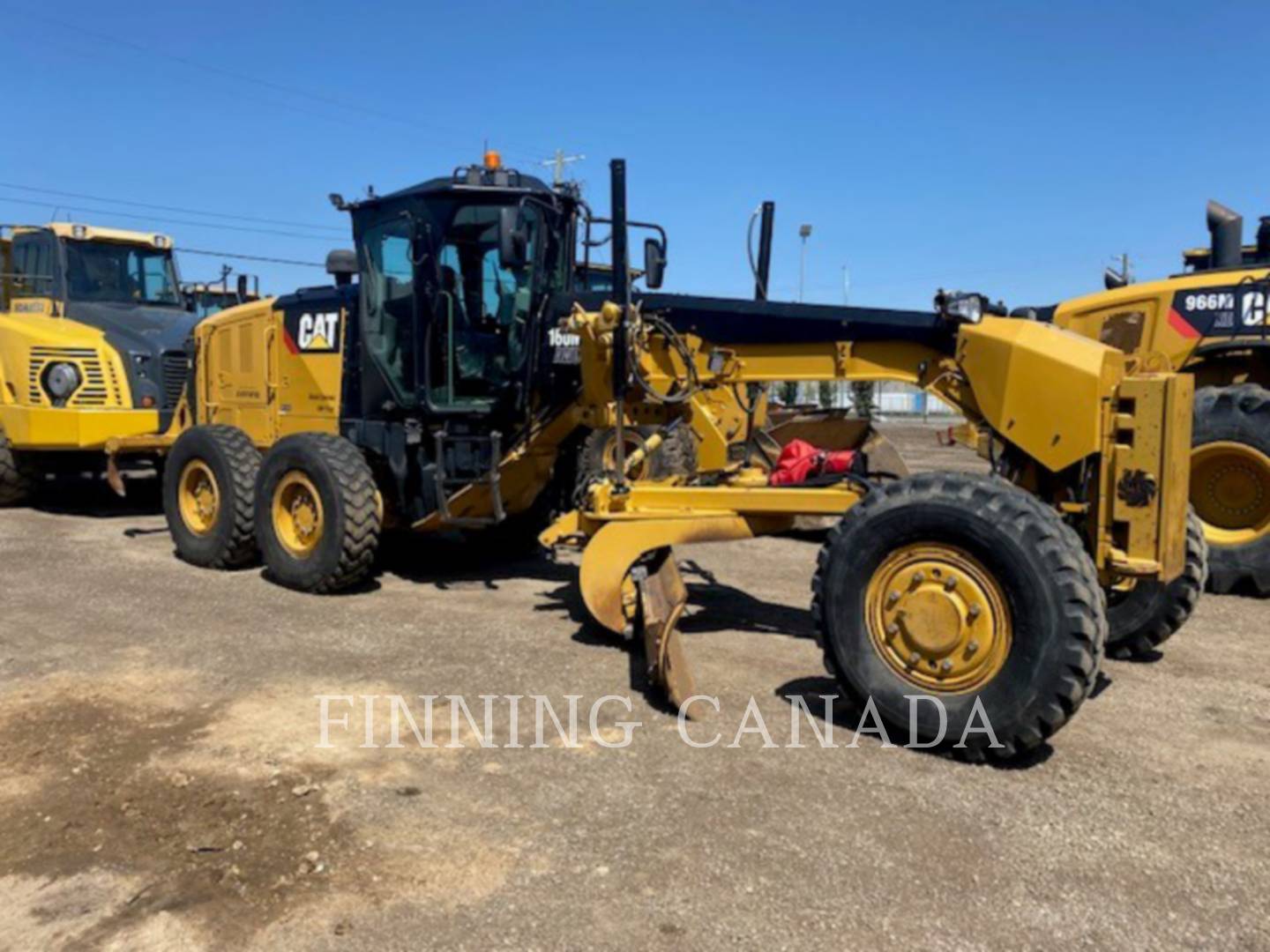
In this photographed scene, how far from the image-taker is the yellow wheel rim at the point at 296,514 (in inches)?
292

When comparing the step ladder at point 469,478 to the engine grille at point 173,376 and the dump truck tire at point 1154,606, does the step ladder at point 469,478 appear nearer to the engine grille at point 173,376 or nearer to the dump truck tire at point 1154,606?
the dump truck tire at point 1154,606

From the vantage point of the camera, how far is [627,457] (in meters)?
7.57

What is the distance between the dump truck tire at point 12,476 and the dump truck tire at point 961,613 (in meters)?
10.1

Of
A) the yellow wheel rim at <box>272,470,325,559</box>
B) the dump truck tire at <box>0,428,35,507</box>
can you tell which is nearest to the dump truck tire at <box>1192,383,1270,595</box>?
the yellow wheel rim at <box>272,470,325,559</box>

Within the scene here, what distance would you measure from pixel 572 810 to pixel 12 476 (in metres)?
10.1

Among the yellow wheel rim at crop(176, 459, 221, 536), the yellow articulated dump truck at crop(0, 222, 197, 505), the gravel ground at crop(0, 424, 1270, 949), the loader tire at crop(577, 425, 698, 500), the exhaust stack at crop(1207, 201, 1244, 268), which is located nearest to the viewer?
the gravel ground at crop(0, 424, 1270, 949)

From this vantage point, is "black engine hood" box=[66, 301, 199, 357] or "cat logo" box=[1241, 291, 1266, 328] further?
"black engine hood" box=[66, 301, 199, 357]

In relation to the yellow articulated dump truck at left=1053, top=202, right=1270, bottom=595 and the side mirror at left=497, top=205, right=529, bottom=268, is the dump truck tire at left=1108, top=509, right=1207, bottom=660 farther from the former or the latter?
the side mirror at left=497, top=205, right=529, bottom=268

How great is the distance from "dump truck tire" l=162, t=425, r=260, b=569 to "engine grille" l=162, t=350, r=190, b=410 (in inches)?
107

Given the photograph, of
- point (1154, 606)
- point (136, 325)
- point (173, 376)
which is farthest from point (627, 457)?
point (136, 325)

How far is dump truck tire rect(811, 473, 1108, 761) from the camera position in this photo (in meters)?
4.01

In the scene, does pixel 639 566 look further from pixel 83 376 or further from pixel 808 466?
pixel 83 376

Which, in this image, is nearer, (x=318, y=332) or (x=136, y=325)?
(x=318, y=332)

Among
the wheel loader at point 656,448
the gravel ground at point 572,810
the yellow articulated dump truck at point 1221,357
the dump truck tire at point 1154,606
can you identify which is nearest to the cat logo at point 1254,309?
the yellow articulated dump truck at point 1221,357
